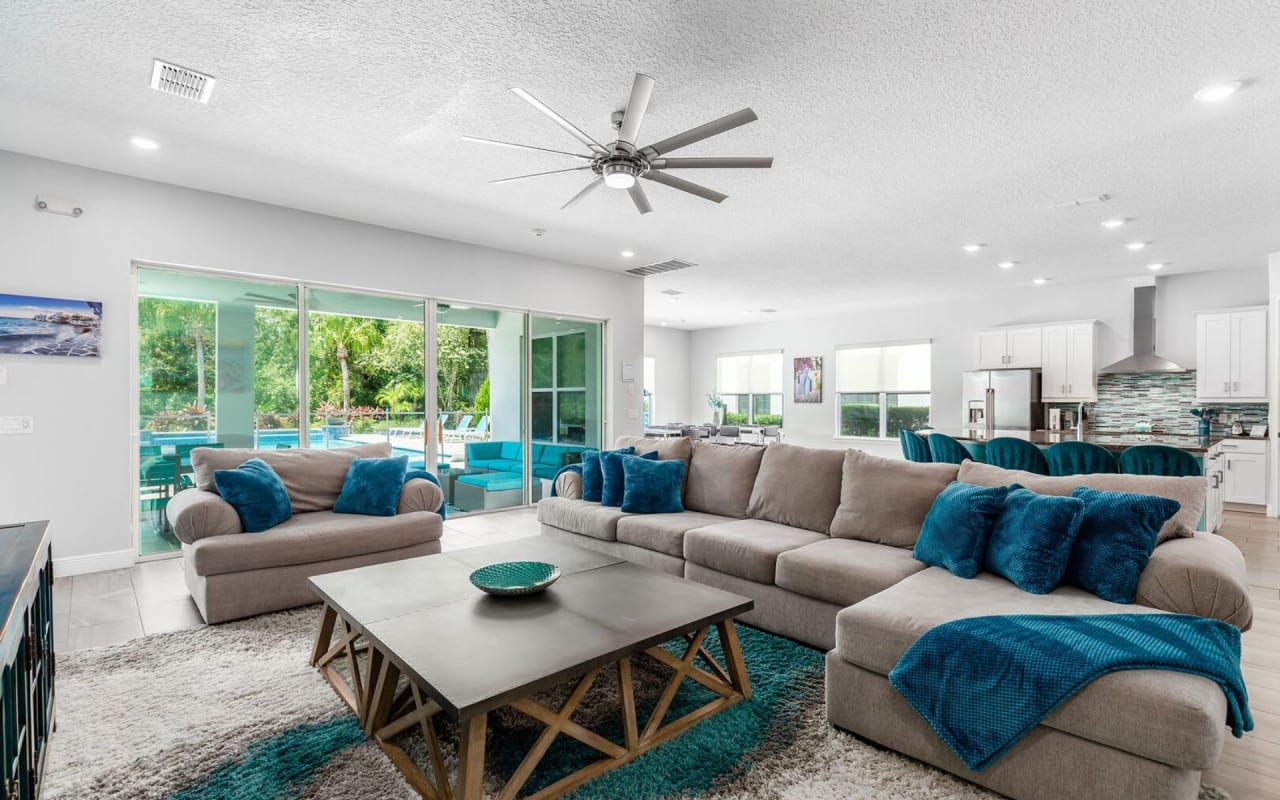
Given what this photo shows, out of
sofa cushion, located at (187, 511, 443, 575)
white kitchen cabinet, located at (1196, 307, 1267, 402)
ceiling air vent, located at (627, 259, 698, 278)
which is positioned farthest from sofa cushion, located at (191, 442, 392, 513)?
white kitchen cabinet, located at (1196, 307, 1267, 402)

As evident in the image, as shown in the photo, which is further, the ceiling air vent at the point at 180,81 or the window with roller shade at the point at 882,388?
the window with roller shade at the point at 882,388

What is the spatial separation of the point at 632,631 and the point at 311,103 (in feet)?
10.0

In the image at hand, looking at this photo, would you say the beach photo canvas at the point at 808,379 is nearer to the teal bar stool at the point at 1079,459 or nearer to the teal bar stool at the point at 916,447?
the teal bar stool at the point at 916,447

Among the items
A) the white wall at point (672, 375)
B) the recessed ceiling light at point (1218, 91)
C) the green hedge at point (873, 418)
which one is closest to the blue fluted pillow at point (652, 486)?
the recessed ceiling light at point (1218, 91)

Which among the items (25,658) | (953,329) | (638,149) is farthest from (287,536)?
(953,329)

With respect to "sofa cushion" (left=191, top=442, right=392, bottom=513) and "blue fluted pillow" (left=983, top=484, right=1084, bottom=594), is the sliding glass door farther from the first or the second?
"blue fluted pillow" (left=983, top=484, right=1084, bottom=594)

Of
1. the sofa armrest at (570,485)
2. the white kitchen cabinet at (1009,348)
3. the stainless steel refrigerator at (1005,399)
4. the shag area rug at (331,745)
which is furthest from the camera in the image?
the white kitchen cabinet at (1009,348)

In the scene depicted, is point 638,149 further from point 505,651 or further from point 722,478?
point 505,651

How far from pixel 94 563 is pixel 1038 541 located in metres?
5.50

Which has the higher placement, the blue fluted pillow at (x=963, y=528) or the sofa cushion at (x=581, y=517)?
the blue fluted pillow at (x=963, y=528)

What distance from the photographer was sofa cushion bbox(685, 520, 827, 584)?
3028mm

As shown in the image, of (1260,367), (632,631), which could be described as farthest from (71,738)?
(1260,367)

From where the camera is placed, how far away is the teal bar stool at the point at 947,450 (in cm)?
463

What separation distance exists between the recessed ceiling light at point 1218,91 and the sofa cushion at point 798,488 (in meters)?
2.46
